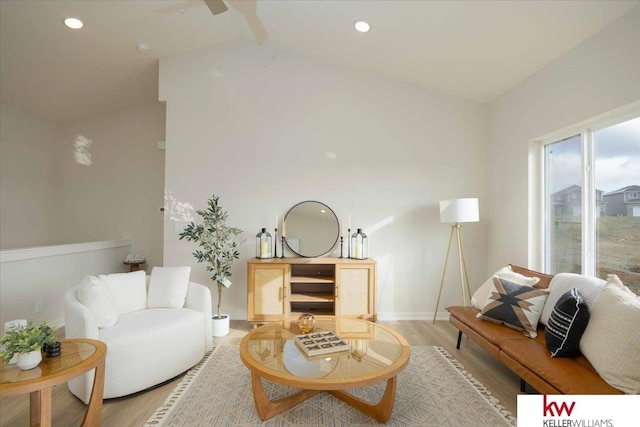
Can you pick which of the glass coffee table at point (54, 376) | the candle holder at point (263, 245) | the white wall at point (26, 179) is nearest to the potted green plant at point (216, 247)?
the candle holder at point (263, 245)

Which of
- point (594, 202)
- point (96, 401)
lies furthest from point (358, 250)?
point (96, 401)

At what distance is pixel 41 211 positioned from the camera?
183 inches

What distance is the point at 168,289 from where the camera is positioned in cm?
283

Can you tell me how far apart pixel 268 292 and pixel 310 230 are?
897mm

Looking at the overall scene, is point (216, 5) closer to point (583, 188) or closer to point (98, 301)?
point (98, 301)

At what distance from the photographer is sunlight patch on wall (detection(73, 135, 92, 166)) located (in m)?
4.80

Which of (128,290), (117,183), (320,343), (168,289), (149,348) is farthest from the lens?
(117,183)

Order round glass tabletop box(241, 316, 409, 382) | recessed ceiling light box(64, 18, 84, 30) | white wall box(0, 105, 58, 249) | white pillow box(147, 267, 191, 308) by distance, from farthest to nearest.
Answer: white wall box(0, 105, 58, 249)
recessed ceiling light box(64, 18, 84, 30)
white pillow box(147, 267, 191, 308)
round glass tabletop box(241, 316, 409, 382)

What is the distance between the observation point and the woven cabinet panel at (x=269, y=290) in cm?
354

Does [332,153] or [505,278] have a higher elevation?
[332,153]

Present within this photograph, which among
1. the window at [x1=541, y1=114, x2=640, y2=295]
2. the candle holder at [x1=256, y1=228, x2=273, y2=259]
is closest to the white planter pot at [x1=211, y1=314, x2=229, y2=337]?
the candle holder at [x1=256, y1=228, x2=273, y2=259]

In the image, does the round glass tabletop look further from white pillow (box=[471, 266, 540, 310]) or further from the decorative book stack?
white pillow (box=[471, 266, 540, 310])

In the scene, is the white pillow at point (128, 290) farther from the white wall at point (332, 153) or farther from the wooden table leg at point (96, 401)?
the white wall at point (332, 153)

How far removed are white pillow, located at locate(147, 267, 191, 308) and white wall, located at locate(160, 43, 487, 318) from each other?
1.06m
